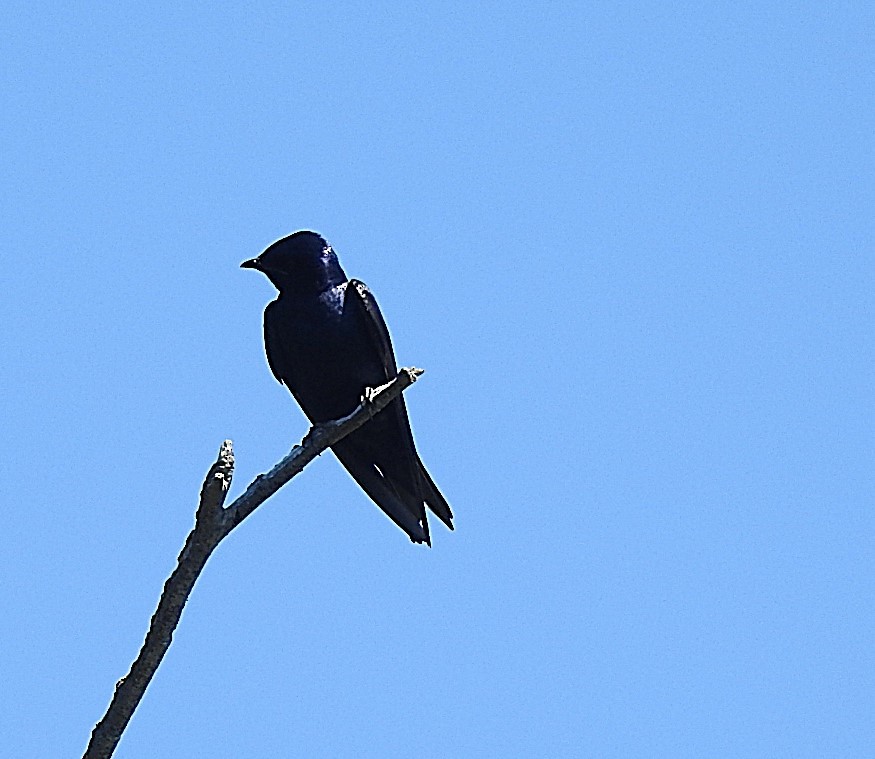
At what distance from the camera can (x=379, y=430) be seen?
8648 millimetres

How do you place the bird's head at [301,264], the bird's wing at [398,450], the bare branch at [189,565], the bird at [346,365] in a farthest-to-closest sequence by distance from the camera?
1. the bird's head at [301,264]
2. the bird at [346,365]
3. the bird's wing at [398,450]
4. the bare branch at [189,565]

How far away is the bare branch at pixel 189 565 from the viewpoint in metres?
3.44

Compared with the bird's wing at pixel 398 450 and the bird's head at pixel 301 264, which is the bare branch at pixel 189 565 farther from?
the bird's head at pixel 301 264

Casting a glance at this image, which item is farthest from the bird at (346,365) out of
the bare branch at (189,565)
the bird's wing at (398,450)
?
the bare branch at (189,565)

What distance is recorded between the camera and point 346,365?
8586 mm

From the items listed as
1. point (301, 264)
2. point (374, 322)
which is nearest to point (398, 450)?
point (374, 322)

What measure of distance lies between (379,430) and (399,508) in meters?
0.53

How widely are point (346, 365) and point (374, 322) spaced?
308 millimetres

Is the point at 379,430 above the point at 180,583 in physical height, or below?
above

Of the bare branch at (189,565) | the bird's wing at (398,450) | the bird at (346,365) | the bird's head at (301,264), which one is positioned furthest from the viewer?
the bird's head at (301,264)

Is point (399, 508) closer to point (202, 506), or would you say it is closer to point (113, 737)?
point (202, 506)

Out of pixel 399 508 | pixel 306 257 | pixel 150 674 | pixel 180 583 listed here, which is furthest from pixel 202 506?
pixel 306 257

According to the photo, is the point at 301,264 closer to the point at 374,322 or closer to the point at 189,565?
the point at 374,322

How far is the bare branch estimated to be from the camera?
11.3ft
